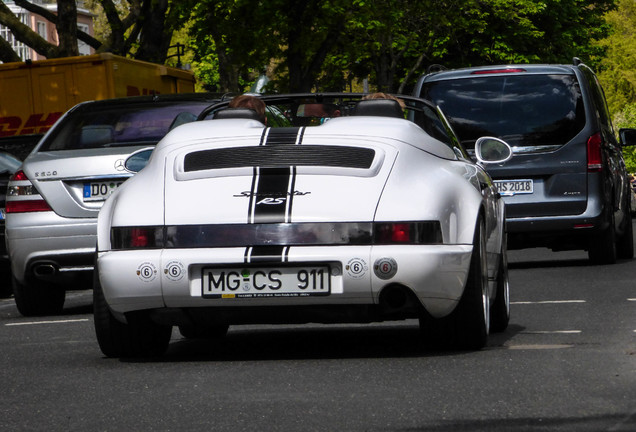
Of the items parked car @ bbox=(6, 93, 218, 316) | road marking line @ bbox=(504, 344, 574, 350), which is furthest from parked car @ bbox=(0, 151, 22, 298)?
road marking line @ bbox=(504, 344, 574, 350)

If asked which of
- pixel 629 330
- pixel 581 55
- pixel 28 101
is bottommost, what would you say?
pixel 581 55

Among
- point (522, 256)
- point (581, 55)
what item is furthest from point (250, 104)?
point (581, 55)

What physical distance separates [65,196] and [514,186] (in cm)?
504

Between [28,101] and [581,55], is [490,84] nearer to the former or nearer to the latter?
[28,101]

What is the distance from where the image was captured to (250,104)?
877cm

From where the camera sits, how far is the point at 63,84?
2286 cm

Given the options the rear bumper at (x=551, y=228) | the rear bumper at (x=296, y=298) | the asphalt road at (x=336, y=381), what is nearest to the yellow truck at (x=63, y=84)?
the rear bumper at (x=551, y=228)

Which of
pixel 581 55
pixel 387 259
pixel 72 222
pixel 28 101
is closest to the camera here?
pixel 387 259

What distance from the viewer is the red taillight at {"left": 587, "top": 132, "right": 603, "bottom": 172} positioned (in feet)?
47.9

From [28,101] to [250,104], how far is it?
15424mm

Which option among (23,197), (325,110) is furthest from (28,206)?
(325,110)

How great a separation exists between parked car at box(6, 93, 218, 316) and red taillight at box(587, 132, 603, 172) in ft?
14.7

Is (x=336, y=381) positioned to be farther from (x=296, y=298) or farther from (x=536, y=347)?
(x=536, y=347)

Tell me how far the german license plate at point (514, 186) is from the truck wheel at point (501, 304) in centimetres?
587
